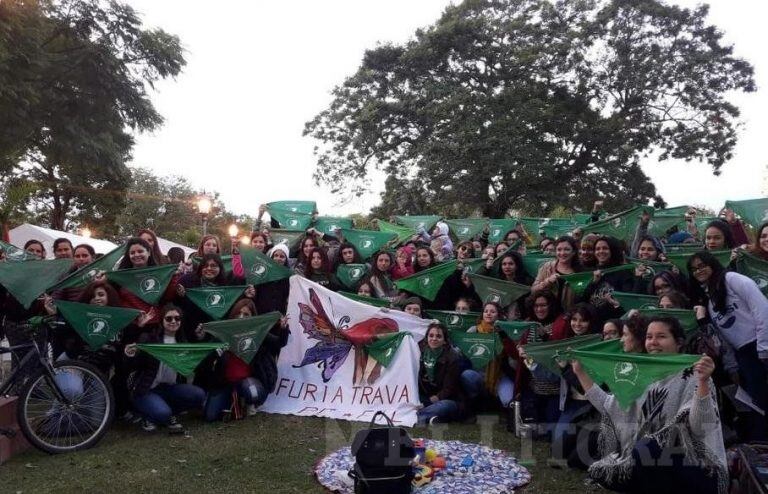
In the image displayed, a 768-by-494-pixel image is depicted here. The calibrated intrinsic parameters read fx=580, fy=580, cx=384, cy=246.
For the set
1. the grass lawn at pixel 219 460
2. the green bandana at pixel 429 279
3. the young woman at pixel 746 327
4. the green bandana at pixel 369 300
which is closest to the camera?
the grass lawn at pixel 219 460

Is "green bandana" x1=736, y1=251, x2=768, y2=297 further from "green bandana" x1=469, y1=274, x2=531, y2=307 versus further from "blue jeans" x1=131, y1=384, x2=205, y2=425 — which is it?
"blue jeans" x1=131, y1=384, x2=205, y2=425

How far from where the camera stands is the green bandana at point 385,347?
21.0ft

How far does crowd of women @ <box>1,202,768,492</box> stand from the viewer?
3951 millimetres

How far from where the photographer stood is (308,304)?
273 inches

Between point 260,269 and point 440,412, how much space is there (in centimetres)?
286

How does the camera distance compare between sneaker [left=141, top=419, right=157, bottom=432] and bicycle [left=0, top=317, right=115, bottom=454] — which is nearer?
bicycle [left=0, top=317, right=115, bottom=454]

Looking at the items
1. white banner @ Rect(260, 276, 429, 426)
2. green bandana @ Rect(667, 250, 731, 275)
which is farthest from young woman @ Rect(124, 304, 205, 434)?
green bandana @ Rect(667, 250, 731, 275)

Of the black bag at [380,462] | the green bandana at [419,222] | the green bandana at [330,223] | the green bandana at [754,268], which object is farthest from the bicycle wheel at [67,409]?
the green bandana at [419,222]

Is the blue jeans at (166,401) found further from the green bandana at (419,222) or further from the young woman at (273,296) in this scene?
the green bandana at (419,222)

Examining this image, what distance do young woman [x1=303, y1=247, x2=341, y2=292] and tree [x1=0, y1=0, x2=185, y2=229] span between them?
35.7 feet

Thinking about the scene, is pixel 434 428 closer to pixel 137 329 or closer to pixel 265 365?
pixel 265 365

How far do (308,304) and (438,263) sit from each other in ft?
6.24

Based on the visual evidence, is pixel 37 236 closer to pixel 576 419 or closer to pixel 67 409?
pixel 67 409

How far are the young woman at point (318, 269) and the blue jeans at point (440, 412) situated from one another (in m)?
2.33
